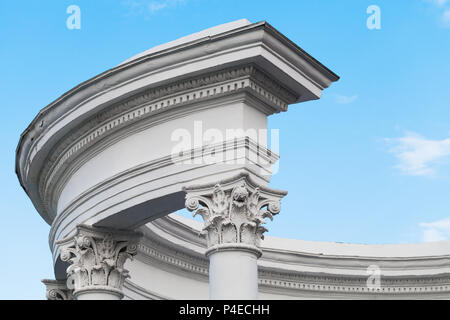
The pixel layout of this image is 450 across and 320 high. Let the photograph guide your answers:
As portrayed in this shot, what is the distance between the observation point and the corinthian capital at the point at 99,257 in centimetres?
2488

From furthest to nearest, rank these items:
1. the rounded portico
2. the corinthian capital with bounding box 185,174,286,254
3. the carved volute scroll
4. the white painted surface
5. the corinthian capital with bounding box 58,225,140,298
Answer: the carved volute scroll → the corinthian capital with bounding box 58,225,140,298 → the rounded portico → the corinthian capital with bounding box 185,174,286,254 → the white painted surface

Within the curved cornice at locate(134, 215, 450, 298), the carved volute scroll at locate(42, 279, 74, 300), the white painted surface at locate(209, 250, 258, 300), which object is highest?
the curved cornice at locate(134, 215, 450, 298)

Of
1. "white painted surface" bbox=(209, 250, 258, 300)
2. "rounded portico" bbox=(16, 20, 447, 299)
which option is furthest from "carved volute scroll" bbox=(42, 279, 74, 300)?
"white painted surface" bbox=(209, 250, 258, 300)

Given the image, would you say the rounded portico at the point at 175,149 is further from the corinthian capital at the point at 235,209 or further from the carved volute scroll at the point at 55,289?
the carved volute scroll at the point at 55,289

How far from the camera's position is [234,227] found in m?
21.1

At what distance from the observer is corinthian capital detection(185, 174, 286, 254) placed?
21062 millimetres

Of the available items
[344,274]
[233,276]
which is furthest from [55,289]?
[344,274]

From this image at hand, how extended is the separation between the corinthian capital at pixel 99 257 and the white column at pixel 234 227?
4.22 m

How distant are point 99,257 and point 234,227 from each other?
220 inches

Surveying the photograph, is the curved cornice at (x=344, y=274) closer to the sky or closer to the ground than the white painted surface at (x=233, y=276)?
closer to the sky

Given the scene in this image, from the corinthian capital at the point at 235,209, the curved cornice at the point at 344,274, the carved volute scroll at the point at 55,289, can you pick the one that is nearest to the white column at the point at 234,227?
the corinthian capital at the point at 235,209

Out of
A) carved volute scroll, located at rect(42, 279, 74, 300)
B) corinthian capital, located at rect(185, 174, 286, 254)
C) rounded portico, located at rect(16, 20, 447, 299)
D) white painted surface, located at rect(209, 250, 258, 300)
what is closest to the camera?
white painted surface, located at rect(209, 250, 258, 300)

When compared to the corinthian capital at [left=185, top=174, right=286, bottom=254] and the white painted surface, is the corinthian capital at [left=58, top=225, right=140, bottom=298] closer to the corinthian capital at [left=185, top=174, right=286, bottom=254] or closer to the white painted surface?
the corinthian capital at [left=185, top=174, right=286, bottom=254]
